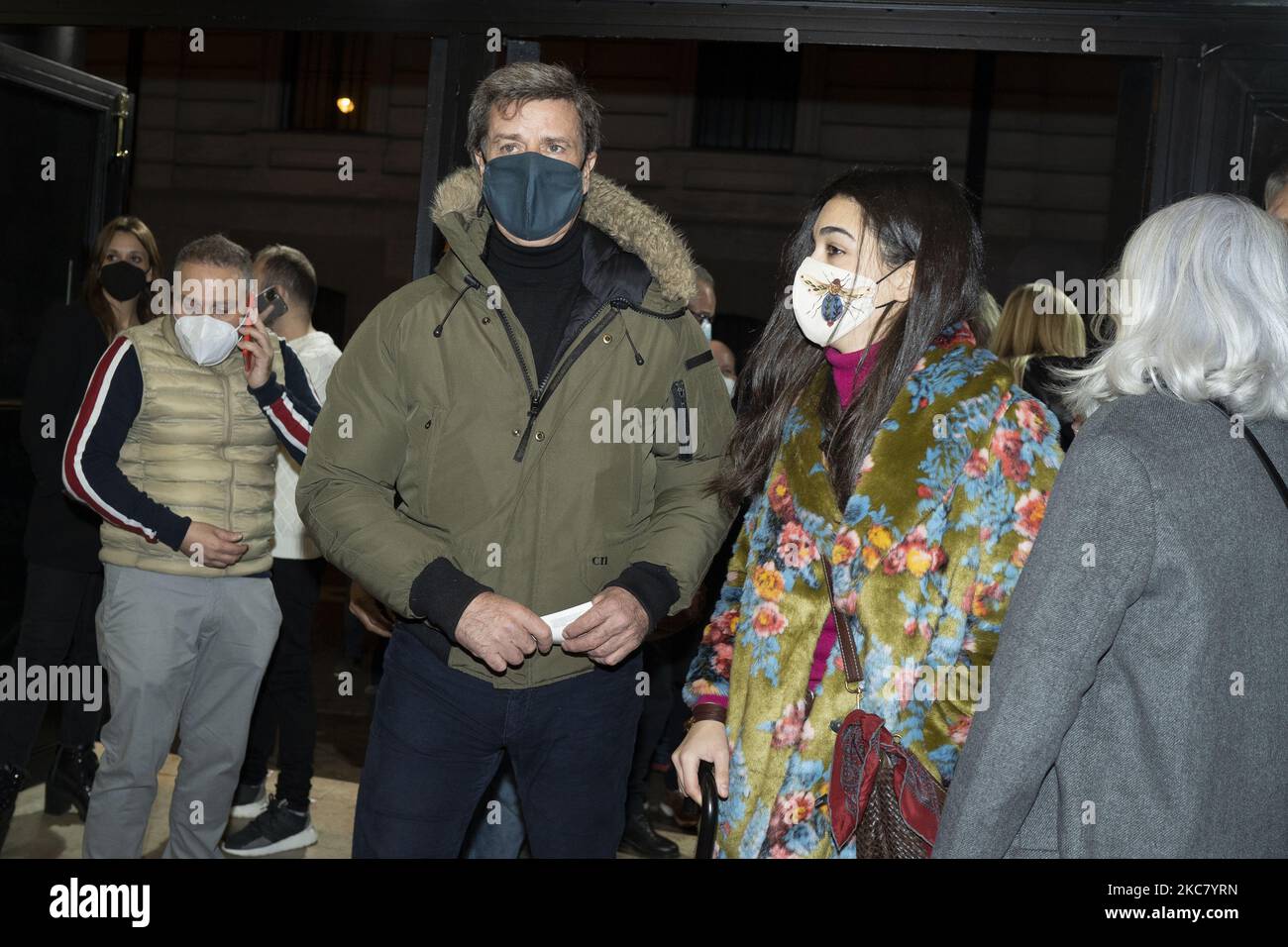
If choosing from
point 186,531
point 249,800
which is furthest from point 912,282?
point 249,800

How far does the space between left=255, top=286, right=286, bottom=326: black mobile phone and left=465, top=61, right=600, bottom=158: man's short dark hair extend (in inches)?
69.5

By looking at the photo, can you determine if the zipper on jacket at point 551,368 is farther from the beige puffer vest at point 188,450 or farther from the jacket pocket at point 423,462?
the beige puffer vest at point 188,450

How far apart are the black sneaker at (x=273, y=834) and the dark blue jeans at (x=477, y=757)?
7.27 feet

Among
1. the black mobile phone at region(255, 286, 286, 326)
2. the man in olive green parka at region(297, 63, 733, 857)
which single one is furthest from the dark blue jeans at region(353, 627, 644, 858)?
the black mobile phone at region(255, 286, 286, 326)

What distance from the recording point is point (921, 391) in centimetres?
238

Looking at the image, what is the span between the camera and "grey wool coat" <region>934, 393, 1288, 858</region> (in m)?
1.86

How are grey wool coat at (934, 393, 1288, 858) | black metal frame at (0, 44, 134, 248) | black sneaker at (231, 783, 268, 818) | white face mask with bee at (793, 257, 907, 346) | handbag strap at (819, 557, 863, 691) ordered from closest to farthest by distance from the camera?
grey wool coat at (934, 393, 1288, 858) → handbag strap at (819, 557, 863, 691) → white face mask with bee at (793, 257, 907, 346) → black sneaker at (231, 783, 268, 818) → black metal frame at (0, 44, 134, 248)

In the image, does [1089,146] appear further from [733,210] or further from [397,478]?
[397,478]

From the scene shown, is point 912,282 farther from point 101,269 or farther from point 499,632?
point 101,269

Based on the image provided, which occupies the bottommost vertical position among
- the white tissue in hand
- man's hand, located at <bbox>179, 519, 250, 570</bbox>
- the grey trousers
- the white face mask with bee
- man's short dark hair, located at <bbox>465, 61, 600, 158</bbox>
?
the grey trousers

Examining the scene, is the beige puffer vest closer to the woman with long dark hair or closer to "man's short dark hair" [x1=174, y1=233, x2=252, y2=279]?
"man's short dark hair" [x1=174, y1=233, x2=252, y2=279]

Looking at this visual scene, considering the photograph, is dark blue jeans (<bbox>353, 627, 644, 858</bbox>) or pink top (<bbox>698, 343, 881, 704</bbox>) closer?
pink top (<bbox>698, 343, 881, 704</bbox>)

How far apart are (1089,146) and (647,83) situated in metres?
5.24

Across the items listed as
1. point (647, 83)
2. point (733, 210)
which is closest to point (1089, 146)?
point (733, 210)
